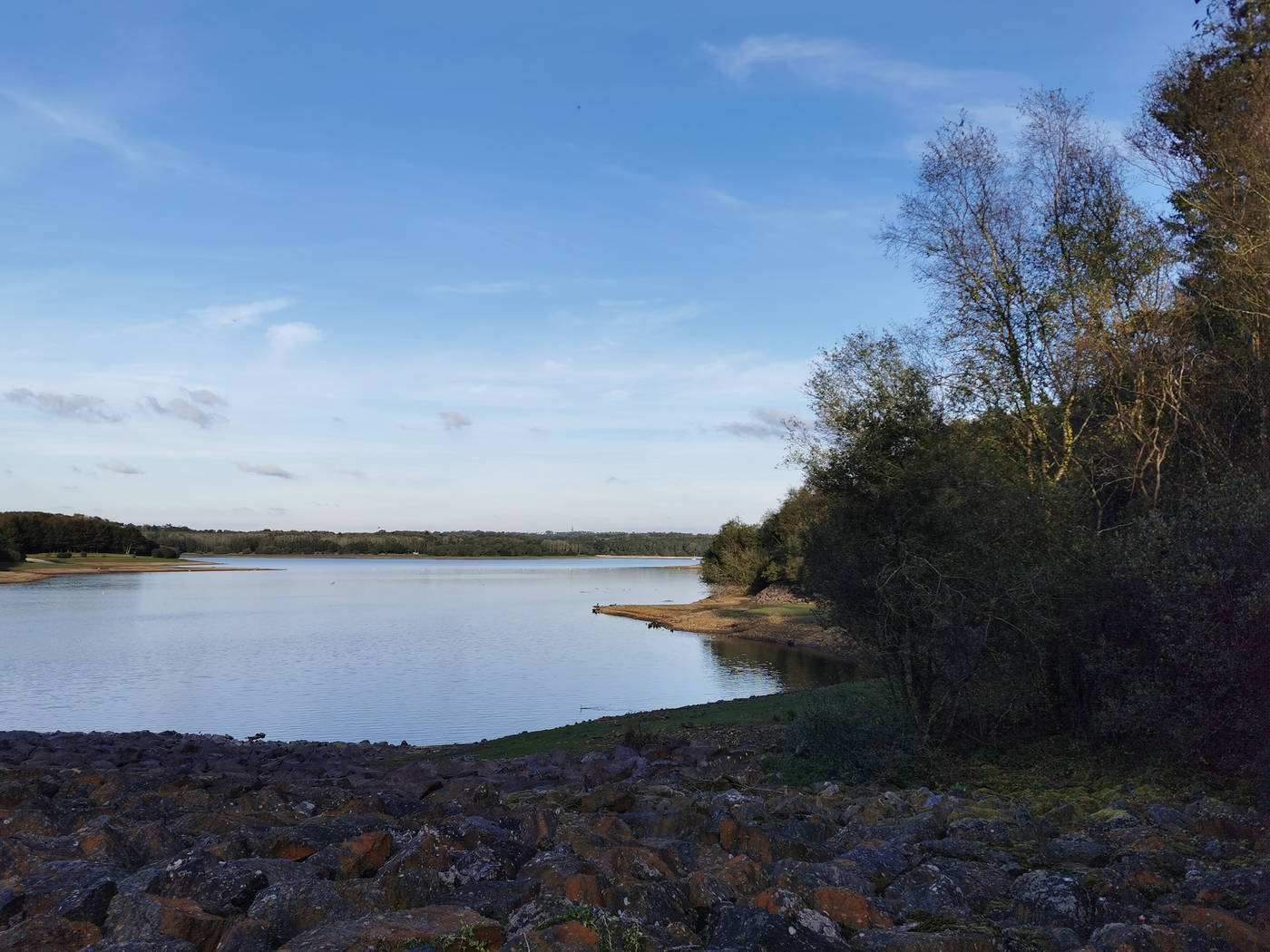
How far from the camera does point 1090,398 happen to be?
610 inches

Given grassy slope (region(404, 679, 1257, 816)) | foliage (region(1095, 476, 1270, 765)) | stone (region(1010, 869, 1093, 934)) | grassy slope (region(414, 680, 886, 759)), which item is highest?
foliage (region(1095, 476, 1270, 765))

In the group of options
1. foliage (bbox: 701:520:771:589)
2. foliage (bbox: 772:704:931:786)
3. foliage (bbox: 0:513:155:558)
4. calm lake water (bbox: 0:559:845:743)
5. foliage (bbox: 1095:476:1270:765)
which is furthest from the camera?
foliage (bbox: 0:513:155:558)

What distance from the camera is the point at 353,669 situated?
36.5 m

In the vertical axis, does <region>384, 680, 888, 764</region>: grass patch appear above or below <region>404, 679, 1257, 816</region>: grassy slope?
below

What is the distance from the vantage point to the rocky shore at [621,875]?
181 inches

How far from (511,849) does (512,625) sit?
5148 cm

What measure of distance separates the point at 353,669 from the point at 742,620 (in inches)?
1063

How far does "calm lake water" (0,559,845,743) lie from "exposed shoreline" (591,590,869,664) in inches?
69.1

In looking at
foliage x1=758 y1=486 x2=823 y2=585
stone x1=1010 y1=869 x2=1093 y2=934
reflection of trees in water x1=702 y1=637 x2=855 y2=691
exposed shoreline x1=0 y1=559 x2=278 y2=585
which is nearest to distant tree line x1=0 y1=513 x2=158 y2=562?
exposed shoreline x1=0 y1=559 x2=278 y2=585

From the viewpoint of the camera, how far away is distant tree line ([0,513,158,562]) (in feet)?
419

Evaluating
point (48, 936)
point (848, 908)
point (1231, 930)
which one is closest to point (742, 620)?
point (848, 908)

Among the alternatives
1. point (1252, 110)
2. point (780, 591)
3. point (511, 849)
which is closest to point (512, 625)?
point (780, 591)

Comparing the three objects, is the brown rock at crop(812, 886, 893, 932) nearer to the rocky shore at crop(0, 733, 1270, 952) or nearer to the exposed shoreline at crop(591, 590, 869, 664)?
the rocky shore at crop(0, 733, 1270, 952)

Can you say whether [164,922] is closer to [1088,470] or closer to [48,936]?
[48,936]
